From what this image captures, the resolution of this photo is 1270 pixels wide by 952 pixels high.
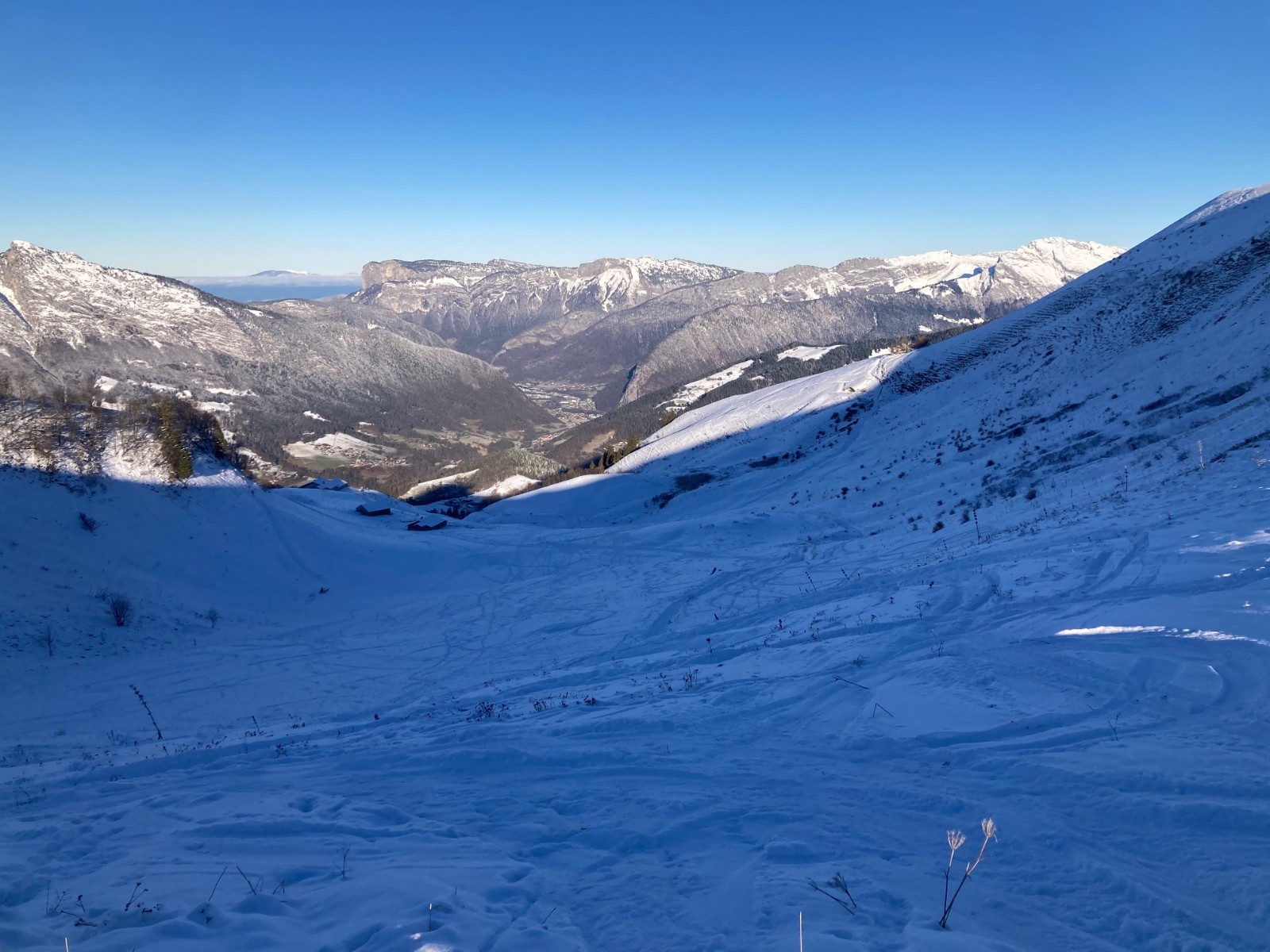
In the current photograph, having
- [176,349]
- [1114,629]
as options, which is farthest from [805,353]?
[176,349]

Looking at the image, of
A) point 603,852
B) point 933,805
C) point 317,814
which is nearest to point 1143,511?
point 933,805

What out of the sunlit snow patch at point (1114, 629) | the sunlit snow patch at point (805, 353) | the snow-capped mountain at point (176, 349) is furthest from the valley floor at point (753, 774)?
the snow-capped mountain at point (176, 349)

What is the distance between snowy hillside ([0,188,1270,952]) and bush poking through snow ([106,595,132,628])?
27cm

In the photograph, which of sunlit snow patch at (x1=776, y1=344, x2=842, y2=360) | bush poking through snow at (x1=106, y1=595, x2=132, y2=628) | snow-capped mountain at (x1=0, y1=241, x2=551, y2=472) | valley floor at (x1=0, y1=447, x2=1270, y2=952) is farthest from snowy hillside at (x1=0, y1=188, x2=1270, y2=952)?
snow-capped mountain at (x1=0, y1=241, x2=551, y2=472)

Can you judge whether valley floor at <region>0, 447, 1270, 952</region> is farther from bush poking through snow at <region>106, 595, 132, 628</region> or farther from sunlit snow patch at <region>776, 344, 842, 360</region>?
sunlit snow patch at <region>776, 344, 842, 360</region>

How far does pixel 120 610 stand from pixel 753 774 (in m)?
A: 24.2

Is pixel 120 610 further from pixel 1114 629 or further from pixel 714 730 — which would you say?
pixel 1114 629

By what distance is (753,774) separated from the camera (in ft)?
22.4

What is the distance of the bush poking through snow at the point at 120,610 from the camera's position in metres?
22.1

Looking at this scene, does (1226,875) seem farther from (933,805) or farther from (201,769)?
(201,769)

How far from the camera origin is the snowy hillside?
4.64 metres

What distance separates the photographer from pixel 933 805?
5730mm

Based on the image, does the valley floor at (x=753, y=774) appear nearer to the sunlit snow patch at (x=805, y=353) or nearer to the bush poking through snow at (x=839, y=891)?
the bush poking through snow at (x=839, y=891)

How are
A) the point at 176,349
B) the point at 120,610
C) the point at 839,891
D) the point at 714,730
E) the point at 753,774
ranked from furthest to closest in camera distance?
the point at 176,349 < the point at 120,610 < the point at 714,730 < the point at 753,774 < the point at 839,891
